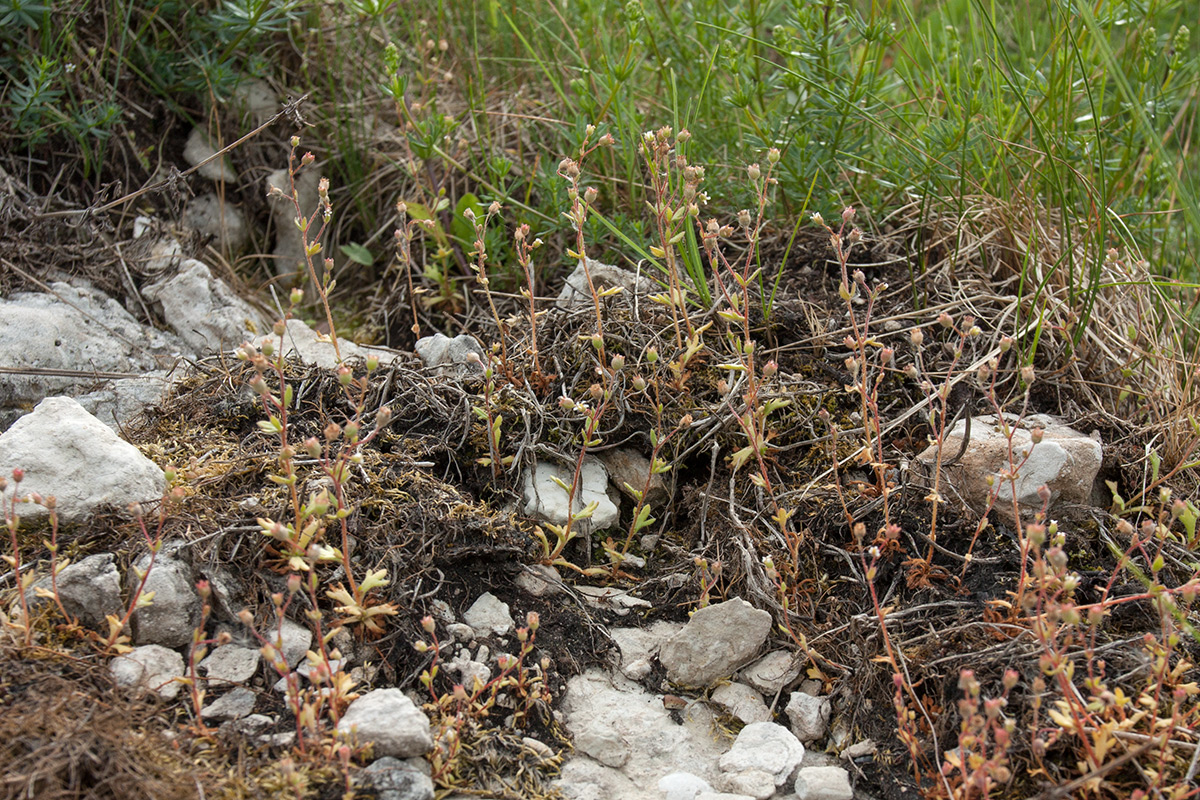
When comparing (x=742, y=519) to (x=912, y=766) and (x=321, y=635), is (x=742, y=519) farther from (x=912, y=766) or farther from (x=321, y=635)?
(x=321, y=635)

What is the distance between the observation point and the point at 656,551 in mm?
2590

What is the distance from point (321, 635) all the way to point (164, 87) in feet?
8.68

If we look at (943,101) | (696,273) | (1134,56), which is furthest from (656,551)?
(1134,56)

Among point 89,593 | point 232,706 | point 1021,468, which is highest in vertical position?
point 1021,468

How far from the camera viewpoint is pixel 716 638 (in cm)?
215

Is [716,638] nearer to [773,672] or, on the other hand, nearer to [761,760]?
[773,672]

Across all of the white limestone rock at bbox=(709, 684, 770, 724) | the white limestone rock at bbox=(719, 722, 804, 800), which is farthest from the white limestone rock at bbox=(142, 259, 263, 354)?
the white limestone rock at bbox=(719, 722, 804, 800)

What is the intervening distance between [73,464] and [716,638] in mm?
1568

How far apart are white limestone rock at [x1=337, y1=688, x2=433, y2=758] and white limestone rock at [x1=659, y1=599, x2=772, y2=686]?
25.3 inches

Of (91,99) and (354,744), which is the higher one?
(91,99)

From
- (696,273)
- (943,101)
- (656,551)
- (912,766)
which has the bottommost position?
(656,551)

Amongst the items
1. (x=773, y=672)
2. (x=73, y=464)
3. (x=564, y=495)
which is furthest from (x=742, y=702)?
(x=73, y=464)

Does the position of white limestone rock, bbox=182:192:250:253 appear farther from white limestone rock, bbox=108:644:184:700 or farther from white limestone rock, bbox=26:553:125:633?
white limestone rock, bbox=108:644:184:700

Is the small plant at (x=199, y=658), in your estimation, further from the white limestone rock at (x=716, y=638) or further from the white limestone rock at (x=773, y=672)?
the white limestone rock at (x=773, y=672)
